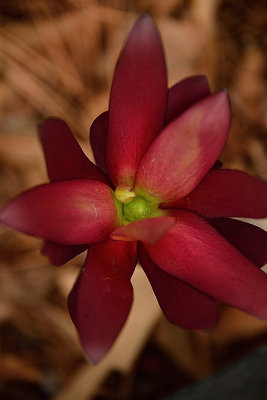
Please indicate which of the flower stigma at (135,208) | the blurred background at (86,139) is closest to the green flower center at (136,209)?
the flower stigma at (135,208)

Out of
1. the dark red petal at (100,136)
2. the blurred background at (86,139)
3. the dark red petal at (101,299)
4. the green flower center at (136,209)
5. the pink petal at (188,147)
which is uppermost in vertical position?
the pink petal at (188,147)

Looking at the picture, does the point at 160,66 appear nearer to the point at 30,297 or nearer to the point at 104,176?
the point at 104,176

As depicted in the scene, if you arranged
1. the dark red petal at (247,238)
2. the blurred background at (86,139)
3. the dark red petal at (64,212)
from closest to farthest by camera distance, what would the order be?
the dark red petal at (64,212) → the dark red petal at (247,238) → the blurred background at (86,139)

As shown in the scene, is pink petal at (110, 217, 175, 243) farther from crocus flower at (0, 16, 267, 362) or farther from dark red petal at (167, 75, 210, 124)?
dark red petal at (167, 75, 210, 124)

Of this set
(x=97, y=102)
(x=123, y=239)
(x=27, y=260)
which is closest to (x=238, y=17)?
(x=97, y=102)

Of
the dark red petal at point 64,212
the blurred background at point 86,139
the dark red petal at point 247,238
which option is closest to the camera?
the dark red petal at point 64,212

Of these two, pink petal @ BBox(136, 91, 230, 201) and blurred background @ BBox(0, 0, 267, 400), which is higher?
pink petal @ BBox(136, 91, 230, 201)

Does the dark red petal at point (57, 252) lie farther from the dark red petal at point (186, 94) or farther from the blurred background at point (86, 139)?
the blurred background at point (86, 139)

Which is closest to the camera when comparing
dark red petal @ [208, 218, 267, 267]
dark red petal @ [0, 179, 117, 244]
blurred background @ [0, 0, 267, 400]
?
dark red petal @ [0, 179, 117, 244]

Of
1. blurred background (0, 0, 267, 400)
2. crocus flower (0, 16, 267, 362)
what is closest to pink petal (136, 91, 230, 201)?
crocus flower (0, 16, 267, 362)
